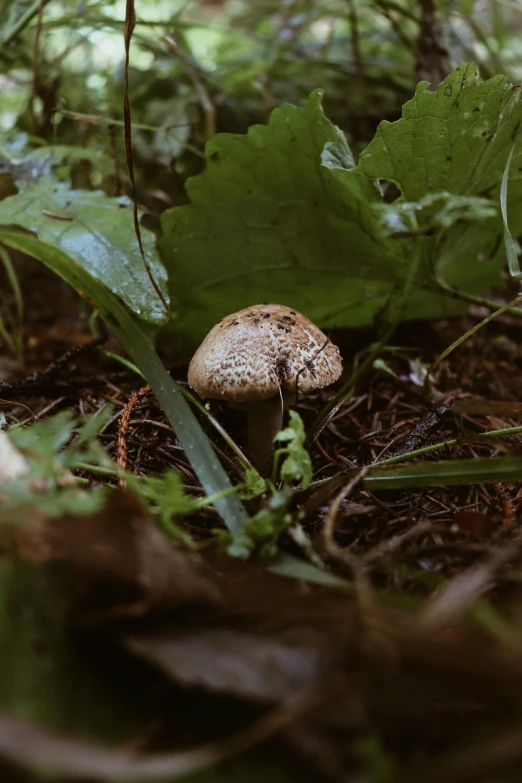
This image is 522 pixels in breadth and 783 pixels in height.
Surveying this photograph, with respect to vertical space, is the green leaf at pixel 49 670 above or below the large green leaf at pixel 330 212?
below

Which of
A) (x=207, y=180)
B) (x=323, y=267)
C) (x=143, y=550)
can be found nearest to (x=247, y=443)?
(x=323, y=267)

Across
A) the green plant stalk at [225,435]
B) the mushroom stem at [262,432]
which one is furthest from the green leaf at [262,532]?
the mushroom stem at [262,432]

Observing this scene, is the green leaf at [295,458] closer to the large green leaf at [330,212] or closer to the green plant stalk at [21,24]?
the large green leaf at [330,212]

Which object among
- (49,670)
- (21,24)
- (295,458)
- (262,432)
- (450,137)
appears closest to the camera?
(49,670)

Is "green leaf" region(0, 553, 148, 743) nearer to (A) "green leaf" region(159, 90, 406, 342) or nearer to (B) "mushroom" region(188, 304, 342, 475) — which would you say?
(B) "mushroom" region(188, 304, 342, 475)

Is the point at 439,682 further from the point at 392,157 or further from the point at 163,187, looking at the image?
the point at 163,187

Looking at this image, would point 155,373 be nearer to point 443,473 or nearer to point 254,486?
point 254,486

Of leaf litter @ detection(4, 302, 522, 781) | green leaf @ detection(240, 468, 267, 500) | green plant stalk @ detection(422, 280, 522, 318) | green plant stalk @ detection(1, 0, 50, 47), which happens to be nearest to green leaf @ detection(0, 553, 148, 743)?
leaf litter @ detection(4, 302, 522, 781)

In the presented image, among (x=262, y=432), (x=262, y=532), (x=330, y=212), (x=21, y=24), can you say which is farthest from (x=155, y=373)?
(x=21, y=24)
